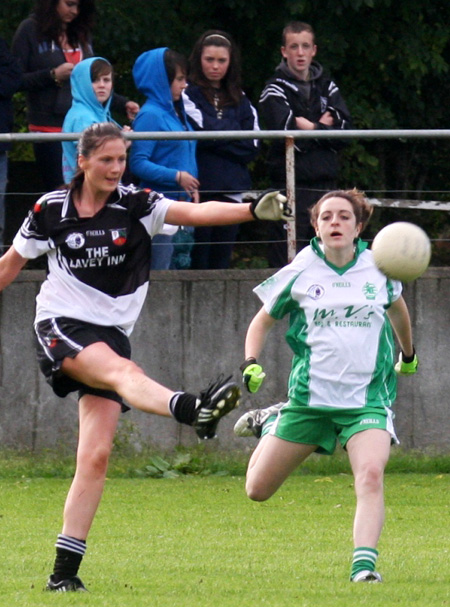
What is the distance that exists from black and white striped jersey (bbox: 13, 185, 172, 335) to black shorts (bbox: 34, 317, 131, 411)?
40mm

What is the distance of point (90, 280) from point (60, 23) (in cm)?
477

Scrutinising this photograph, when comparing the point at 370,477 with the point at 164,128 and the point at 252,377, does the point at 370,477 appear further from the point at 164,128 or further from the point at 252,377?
the point at 164,128

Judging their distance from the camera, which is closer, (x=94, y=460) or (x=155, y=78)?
(x=94, y=460)

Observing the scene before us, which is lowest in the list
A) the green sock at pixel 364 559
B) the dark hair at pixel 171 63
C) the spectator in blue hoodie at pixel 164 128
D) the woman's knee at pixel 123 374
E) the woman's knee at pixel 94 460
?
the green sock at pixel 364 559

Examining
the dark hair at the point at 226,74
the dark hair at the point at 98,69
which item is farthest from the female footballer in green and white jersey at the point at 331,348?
the dark hair at the point at 226,74

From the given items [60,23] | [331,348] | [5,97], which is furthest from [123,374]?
[60,23]

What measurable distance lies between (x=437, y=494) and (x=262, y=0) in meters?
5.60

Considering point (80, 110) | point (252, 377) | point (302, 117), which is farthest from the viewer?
point (302, 117)

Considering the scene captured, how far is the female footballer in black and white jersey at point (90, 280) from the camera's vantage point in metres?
6.22

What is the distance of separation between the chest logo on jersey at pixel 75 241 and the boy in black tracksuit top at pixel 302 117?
4.47 meters

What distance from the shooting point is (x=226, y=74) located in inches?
411

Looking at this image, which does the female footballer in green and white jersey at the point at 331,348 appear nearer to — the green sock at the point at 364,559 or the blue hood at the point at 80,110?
the green sock at the point at 364,559

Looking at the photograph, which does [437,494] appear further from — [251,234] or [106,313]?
[106,313]

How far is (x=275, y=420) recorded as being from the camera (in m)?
6.99
